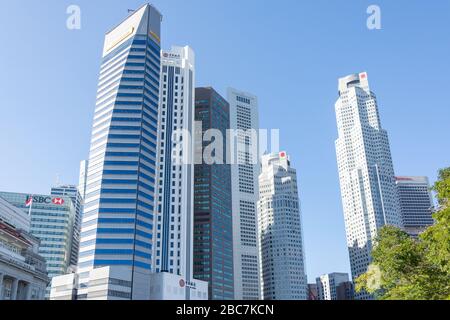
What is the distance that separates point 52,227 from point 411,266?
177 metres

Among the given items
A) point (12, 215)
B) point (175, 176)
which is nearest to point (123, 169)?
point (12, 215)

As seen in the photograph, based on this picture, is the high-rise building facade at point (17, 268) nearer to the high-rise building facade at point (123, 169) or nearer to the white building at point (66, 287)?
the high-rise building facade at point (123, 169)

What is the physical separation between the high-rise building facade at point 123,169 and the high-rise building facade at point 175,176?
2711 centimetres

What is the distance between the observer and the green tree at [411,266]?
84.0 ft

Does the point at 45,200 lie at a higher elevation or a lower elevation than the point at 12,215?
higher

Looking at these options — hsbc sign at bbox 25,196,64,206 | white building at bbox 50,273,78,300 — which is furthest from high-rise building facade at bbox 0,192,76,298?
white building at bbox 50,273,78,300

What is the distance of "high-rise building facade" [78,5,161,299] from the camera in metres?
121

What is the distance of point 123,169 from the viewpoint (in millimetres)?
135250

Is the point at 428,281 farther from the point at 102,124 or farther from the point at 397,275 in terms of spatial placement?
the point at 102,124

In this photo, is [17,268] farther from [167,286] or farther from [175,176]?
[175,176]

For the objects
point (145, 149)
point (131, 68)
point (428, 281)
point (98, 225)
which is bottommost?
point (428, 281)

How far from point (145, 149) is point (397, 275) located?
386ft
